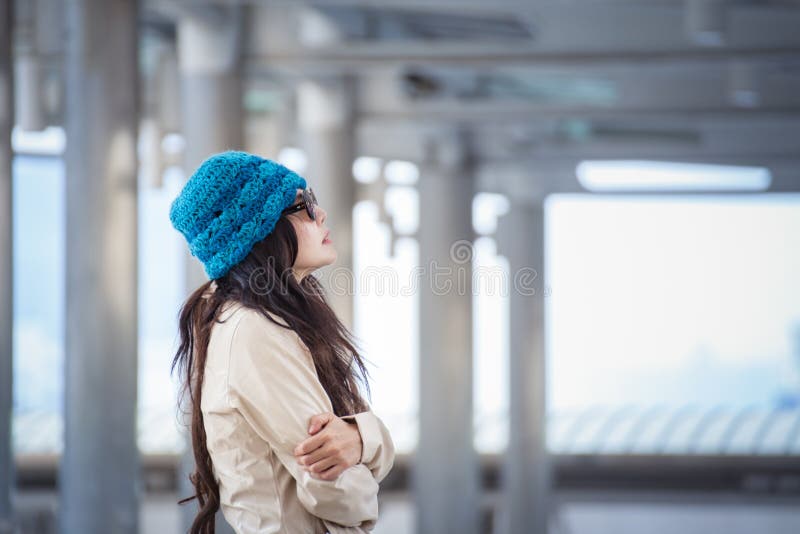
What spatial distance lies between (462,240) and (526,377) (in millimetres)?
6418

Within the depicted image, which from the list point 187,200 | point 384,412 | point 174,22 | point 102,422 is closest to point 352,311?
point 174,22

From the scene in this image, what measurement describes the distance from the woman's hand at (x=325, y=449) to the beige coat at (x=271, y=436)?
2 cm

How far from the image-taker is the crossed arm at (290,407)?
10.5 ft

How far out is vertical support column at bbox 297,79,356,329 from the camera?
1866 centimetres

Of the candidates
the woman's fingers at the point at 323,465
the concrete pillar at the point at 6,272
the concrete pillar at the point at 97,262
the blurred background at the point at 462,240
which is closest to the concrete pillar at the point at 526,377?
the blurred background at the point at 462,240

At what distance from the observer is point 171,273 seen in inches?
2021

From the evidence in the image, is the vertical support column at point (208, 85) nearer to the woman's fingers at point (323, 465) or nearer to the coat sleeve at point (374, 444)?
the coat sleeve at point (374, 444)

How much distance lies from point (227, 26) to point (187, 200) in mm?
11466

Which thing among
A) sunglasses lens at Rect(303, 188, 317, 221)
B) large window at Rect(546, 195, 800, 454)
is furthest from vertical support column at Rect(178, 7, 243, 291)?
large window at Rect(546, 195, 800, 454)

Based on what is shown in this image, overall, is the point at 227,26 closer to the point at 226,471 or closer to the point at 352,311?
the point at 352,311

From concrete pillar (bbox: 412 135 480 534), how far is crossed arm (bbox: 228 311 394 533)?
2045 cm

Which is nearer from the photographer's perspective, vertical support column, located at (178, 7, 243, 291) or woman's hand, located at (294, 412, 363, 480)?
woman's hand, located at (294, 412, 363, 480)

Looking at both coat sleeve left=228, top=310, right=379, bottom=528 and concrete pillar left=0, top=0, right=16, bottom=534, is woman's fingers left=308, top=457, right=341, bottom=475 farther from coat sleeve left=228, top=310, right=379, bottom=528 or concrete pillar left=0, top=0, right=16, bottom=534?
concrete pillar left=0, top=0, right=16, bottom=534

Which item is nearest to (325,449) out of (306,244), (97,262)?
(306,244)
